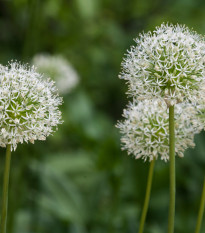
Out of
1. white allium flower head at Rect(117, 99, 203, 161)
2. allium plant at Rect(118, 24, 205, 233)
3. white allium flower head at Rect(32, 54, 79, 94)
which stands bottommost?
white allium flower head at Rect(117, 99, 203, 161)

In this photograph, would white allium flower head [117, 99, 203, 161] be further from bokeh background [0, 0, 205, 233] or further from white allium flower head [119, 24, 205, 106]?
bokeh background [0, 0, 205, 233]

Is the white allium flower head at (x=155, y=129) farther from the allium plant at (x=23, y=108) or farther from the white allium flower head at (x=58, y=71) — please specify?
the white allium flower head at (x=58, y=71)

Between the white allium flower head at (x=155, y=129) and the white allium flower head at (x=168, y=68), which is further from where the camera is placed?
the white allium flower head at (x=155, y=129)

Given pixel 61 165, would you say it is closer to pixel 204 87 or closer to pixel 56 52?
pixel 56 52

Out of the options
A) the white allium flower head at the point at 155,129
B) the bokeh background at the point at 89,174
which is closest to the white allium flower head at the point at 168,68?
the white allium flower head at the point at 155,129

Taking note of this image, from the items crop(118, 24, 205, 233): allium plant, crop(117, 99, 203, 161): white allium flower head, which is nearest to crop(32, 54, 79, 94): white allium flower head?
crop(117, 99, 203, 161): white allium flower head
